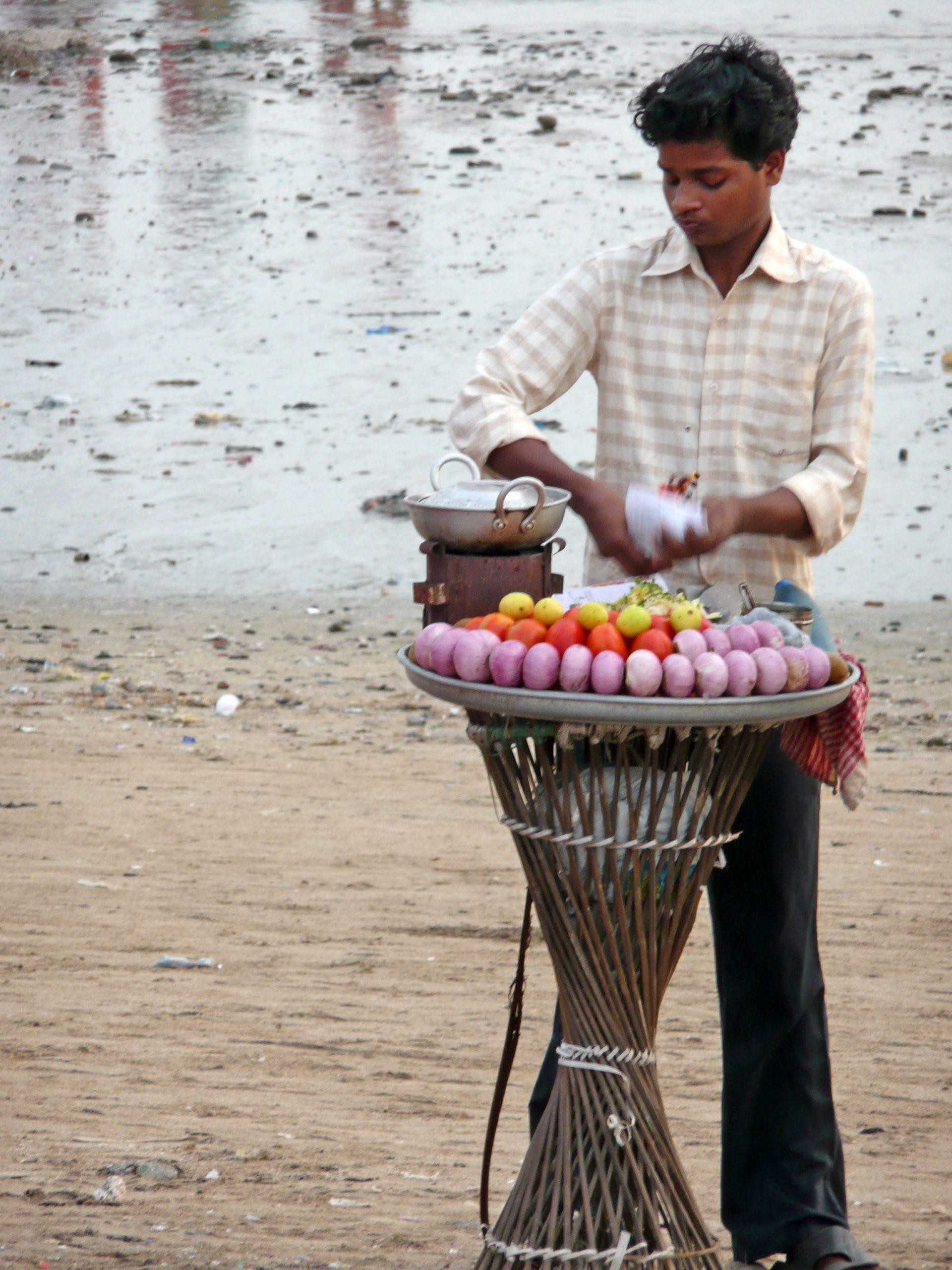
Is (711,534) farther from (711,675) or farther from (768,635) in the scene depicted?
(711,675)

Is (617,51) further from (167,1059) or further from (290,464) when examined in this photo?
(167,1059)

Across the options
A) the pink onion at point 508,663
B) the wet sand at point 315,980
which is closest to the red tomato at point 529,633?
the pink onion at point 508,663

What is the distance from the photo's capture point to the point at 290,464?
10.0 m

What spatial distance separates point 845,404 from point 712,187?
1.22 feet

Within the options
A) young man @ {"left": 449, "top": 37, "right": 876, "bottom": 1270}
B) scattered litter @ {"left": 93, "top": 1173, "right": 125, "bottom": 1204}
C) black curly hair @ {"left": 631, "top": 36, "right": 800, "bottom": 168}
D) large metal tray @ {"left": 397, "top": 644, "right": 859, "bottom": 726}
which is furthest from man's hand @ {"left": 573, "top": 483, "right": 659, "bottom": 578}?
scattered litter @ {"left": 93, "top": 1173, "right": 125, "bottom": 1204}

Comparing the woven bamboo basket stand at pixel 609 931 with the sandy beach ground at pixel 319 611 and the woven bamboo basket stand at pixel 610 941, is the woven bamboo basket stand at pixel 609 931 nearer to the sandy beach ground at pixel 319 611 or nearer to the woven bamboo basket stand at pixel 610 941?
the woven bamboo basket stand at pixel 610 941

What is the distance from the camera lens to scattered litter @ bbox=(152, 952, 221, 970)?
13.2 feet

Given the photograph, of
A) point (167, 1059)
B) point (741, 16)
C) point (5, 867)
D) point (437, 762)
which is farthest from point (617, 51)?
point (167, 1059)

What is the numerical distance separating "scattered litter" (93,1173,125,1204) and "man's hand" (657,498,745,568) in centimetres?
160

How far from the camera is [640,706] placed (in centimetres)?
186

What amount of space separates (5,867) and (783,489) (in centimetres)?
330

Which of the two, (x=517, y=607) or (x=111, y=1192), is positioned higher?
(x=517, y=607)

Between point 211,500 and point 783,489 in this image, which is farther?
point 211,500

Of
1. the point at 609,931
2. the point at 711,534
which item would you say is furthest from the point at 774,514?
the point at 609,931
